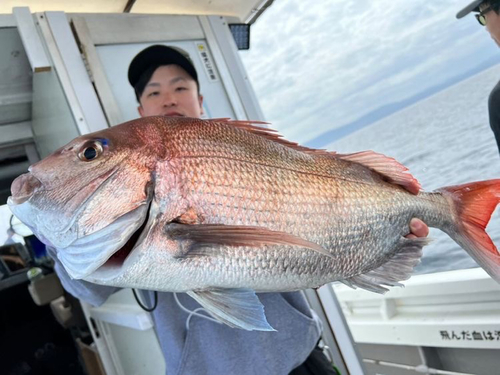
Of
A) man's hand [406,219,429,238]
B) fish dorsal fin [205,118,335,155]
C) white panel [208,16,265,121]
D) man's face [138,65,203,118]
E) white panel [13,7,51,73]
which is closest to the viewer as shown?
fish dorsal fin [205,118,335,155]

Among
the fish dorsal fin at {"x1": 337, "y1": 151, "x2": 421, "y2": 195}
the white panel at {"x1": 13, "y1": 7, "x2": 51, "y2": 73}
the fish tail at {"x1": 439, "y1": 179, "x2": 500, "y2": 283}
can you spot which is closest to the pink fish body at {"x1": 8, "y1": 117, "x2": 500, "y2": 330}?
the fish dorsal fin at {"x1": 337, "y1": 151, "x2": 421, "y2": 195}

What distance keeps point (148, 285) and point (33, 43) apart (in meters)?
1.88

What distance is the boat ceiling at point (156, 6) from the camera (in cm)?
246

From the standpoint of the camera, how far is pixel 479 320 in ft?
8.73

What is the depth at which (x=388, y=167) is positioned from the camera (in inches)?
56.4

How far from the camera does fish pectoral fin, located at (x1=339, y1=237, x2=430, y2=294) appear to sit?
129cm

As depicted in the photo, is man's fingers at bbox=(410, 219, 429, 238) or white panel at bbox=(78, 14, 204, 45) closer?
man's fingers at bbox=(410, 219, 429, 238)

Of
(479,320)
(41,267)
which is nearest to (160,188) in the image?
(479,320)

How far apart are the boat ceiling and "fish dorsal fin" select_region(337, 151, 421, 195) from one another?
6.55 ft

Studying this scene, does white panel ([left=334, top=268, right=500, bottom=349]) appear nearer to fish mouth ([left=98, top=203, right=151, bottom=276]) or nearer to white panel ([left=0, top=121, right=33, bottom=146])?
fish mouth ([left=98, top=203, right=151, bottom=276])

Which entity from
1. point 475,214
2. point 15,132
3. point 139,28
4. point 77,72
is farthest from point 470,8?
point 15,132

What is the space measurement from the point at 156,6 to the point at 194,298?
2386 mm

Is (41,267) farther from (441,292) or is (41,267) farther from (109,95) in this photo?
(441,292)

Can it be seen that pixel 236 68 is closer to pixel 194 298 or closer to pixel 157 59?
pixel 157 59
